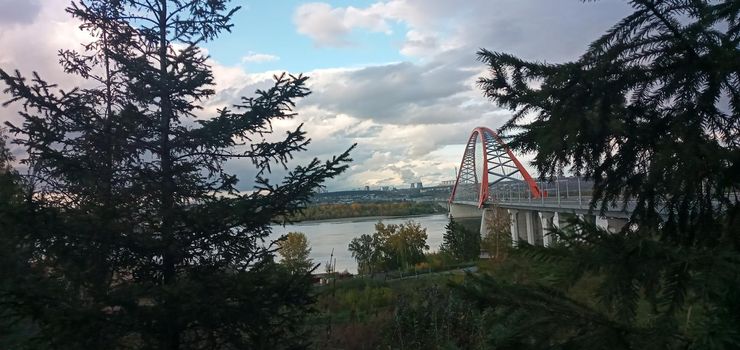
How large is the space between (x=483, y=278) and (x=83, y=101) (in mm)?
4506

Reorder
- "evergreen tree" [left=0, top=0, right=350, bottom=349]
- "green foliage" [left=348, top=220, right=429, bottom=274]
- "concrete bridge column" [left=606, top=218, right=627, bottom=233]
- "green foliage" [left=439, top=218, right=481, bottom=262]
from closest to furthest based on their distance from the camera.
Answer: "concrete bridge column" [left=606, top=218, right=627, bottom=233]
"evergreen tree" [left=0, top=0, right=350, bottom=349]
"green foliage" [left=439, top=218, right=481, bottom=262]
"green foliage" [left=348, top=220, right=429, bottom=274]

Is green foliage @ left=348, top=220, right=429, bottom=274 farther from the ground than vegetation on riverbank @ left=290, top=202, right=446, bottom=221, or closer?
closer

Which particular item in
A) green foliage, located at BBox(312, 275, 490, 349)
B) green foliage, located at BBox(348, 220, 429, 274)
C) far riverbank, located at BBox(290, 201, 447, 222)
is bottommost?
green foliage, located at BBox(348, 220, 429, 274)

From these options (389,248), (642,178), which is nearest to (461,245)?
(389,248)

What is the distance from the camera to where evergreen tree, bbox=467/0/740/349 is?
1.41 metres

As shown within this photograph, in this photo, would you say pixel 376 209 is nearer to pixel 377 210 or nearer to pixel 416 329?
pixel 377 210

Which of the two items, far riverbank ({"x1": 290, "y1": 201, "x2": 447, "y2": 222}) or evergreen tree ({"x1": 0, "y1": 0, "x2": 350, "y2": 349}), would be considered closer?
evergreen tree ({"x1": 0, "y1": 0, "x2": 350, "y2": 349})

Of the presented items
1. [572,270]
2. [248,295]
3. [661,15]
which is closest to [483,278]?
[572,270]

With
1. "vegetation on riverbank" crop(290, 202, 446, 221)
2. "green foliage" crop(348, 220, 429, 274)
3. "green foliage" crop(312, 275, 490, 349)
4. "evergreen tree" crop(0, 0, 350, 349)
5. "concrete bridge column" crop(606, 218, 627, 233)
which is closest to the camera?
"concrete bridge column" crop(606, 218, 627, 233)

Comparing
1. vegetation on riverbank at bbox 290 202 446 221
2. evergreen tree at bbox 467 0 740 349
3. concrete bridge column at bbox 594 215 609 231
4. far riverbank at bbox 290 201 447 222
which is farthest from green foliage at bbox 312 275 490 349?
far riverbank at bbox 290 201 447 222

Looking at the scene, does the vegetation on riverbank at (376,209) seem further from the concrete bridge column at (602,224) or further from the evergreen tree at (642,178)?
the evergreen tree at (642,178)

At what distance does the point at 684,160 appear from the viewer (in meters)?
1.89

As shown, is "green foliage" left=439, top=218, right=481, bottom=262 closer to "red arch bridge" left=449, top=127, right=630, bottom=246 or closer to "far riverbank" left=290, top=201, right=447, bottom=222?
"red arch bridge" left=449, top=127, right=630, bottom=246

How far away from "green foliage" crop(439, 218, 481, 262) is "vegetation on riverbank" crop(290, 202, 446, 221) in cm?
2892
